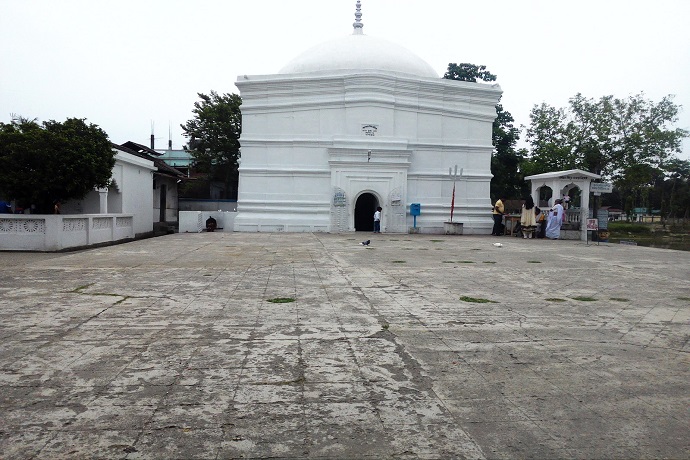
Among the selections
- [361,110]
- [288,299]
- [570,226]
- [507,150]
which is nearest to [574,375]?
[288,299]

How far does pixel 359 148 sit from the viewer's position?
2462cm

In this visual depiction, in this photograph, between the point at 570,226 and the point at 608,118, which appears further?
the point at 608,118

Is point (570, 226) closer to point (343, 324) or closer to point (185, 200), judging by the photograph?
point (343, 324)

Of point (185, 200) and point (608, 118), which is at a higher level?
point (608, 118)

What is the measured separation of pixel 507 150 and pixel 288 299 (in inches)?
1243

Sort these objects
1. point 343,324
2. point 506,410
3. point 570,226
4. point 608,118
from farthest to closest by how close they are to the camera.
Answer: point 608,118
point 570,226
point 343,324
point 506,410

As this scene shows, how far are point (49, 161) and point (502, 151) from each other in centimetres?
2907

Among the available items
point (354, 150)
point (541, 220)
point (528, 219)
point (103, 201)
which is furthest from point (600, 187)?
point (103, 201)

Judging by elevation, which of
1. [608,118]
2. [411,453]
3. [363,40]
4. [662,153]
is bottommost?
[411,453]

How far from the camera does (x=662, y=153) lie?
96.5 ft

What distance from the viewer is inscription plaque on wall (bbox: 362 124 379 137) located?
25047 millimetres

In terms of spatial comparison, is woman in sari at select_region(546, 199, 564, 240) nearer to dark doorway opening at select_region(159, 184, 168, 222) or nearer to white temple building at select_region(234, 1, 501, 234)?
white temple building at select_region(234, 1, 501, 234)

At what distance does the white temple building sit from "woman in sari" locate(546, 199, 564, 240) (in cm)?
483

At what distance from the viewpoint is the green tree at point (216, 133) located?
107 ft
